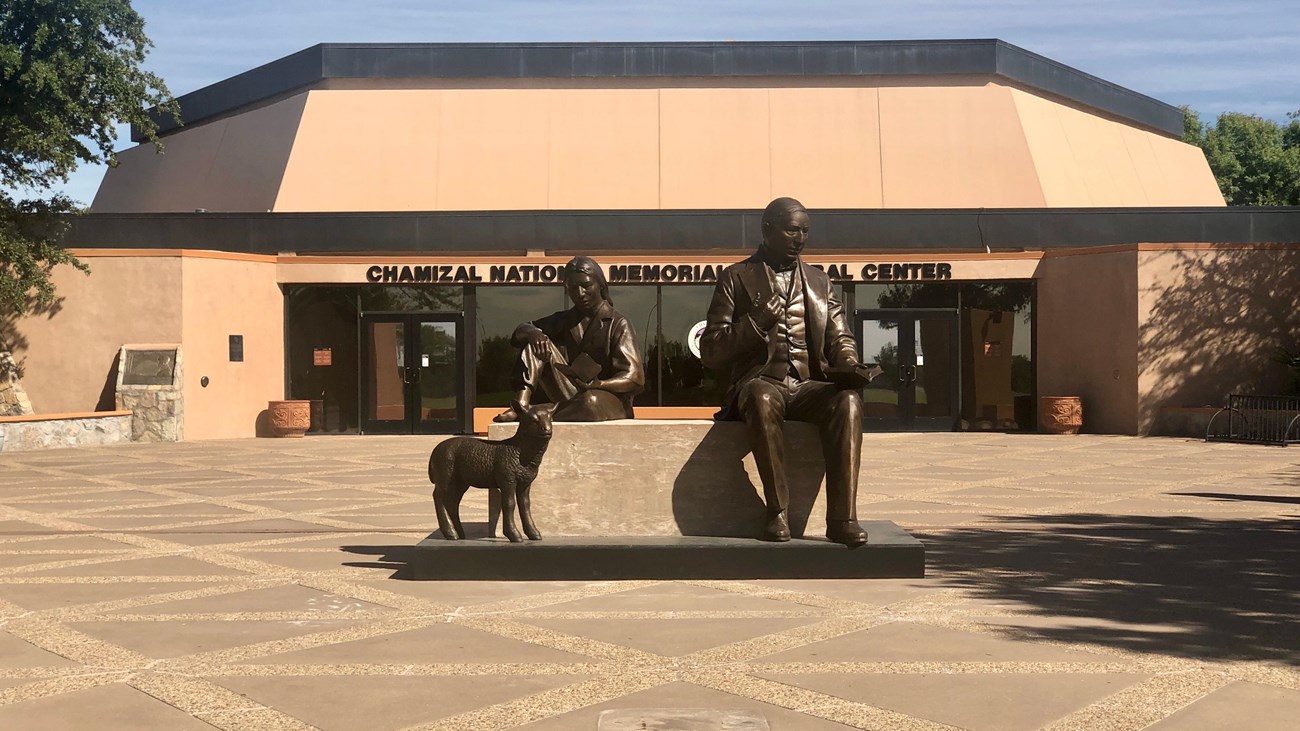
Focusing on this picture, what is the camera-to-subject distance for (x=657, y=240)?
25250mm

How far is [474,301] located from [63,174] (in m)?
7.81

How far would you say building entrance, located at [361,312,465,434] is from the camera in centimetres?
2505

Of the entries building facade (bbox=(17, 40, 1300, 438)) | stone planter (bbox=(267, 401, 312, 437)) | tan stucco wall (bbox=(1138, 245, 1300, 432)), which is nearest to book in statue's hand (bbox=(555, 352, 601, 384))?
building facade (bbox=(17, 40, 1300, 438))

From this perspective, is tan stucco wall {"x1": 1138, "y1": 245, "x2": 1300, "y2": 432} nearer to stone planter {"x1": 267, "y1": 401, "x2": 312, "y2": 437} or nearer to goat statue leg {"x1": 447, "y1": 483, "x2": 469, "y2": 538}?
stone planter {"x1": 267, "y1": 401, "x2": 312, "y2": 437}

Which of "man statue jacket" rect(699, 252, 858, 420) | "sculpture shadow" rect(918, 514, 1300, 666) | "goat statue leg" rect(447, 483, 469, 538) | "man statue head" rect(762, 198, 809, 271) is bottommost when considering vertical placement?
"sculpture shadow" rect(918, 514, 1300, 666)

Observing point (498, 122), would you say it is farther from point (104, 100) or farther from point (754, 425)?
point (754, 425)

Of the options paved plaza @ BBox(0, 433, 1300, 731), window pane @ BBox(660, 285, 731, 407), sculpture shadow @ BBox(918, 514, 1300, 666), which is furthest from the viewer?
window pane @ BBox(660, 285, 731, 407)

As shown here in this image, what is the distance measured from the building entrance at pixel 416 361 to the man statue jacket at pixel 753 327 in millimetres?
16833

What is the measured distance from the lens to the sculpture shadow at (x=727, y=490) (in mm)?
8352

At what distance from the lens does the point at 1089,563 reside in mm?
8602

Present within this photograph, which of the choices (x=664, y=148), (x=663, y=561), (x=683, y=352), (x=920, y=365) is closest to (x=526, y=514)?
(x=663, y=561)

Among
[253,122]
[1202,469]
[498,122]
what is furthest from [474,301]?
[1202,469]

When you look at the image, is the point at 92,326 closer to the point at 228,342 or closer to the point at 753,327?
the point at 228,342

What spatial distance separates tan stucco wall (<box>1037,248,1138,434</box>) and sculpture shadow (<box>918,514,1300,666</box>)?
1298cm
